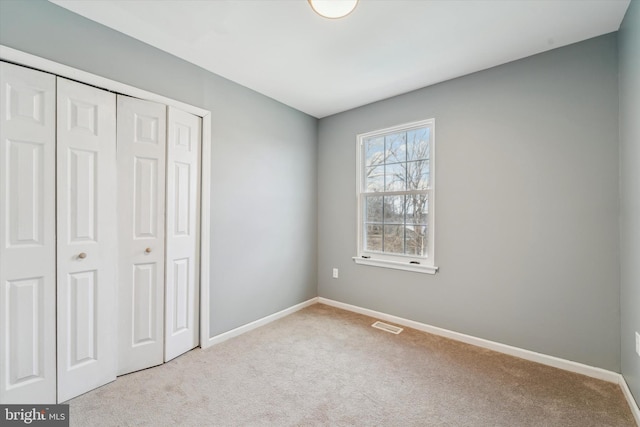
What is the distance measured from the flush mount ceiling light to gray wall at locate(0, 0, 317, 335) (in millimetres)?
1423

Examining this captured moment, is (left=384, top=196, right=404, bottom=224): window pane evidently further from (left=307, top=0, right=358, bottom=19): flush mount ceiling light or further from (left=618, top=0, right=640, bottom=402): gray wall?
(left=307, top=0, right=358, bottom=19): flush mount ceiling light

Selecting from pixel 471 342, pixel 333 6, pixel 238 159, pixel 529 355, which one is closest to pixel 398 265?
pixel 471 342

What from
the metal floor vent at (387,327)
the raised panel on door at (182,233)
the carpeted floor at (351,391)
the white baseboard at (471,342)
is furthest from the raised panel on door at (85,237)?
the metal floor vent at (387,327)

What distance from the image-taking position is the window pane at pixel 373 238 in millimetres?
3287

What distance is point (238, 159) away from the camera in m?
2.81

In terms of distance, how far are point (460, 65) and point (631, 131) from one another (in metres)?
1.29

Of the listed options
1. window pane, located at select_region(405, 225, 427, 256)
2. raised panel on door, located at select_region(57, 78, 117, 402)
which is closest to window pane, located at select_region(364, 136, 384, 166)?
window pane, located at select_region(405, 225, 427, 256)

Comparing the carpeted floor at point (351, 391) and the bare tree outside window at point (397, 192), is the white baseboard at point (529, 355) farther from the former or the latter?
the bare tree outside window at point (397, 192)

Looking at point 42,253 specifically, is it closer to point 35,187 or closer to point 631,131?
point 35,187

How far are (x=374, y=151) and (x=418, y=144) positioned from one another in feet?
1.81

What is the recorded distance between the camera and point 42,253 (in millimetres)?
1687

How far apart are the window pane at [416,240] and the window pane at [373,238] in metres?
0.35

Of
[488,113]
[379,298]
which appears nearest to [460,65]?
[488,113]

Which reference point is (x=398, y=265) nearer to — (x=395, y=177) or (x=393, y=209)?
(x=393, y=209)
